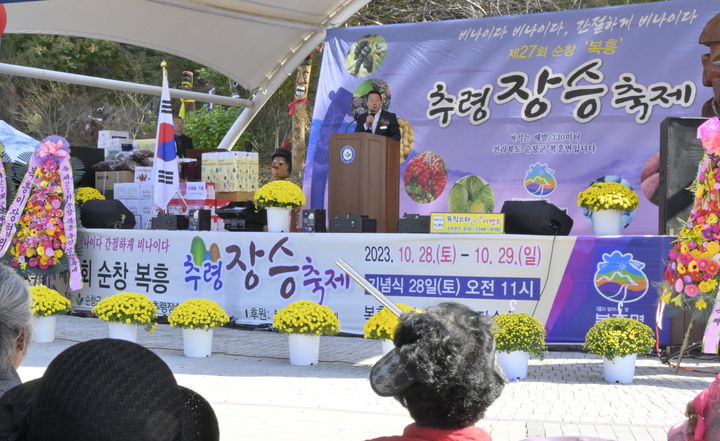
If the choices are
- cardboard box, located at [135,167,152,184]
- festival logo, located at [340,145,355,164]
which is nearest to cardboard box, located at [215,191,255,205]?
cardboard box, located at [135,167,152,184]

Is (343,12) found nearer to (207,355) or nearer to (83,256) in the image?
(83,256)

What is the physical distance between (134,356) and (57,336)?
23.1ft

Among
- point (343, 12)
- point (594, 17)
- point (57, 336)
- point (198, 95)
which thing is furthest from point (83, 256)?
point (594, 17)

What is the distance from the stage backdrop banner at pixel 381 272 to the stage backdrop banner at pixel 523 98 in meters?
2.37

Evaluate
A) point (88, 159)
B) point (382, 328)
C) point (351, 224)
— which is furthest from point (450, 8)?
point (382, 328)

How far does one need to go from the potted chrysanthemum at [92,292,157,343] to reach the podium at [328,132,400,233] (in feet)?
6.65

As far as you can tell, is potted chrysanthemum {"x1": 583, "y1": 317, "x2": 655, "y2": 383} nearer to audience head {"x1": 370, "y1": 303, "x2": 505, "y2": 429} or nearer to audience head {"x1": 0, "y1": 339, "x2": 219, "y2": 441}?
audience head {"x1": 370, "y1": 303, "x2": 505, "y2": 429}

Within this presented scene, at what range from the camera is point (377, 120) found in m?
10.1

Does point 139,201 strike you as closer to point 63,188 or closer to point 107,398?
point 63,188

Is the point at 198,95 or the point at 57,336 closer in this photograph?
the point at 57,336

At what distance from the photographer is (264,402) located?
545 cm

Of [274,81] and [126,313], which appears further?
[274,81]

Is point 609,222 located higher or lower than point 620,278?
higher

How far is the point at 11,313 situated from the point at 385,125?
7998mm
